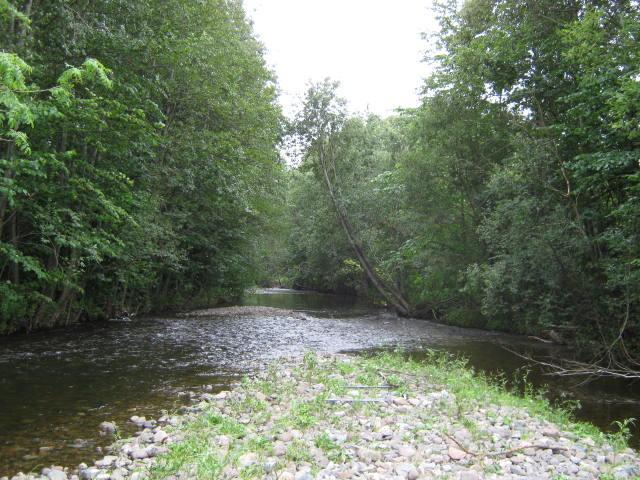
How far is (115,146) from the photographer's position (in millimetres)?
14016

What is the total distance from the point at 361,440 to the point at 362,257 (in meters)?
26.3

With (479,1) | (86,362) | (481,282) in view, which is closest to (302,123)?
(479,1)

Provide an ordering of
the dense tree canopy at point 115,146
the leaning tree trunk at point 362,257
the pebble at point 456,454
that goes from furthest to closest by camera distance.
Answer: the leaning tree trunk at point 362,257 < the dense tree canopy at point 115,146 < the pebble at point 456,454

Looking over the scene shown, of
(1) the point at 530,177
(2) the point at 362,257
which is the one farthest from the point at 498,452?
(2) the point at 362,257

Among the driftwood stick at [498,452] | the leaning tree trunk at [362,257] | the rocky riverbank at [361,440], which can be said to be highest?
the leaning tree trunk at [362,257]

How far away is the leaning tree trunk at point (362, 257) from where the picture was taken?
98.4ft

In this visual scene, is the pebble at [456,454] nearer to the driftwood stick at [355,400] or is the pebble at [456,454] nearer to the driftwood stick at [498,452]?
the driftwood stick at [498,452]

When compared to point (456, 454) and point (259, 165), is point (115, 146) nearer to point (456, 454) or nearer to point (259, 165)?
point (259, 165)

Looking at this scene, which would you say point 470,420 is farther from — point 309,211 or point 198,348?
point 309,211

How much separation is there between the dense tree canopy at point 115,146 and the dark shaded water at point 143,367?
7.55 ft

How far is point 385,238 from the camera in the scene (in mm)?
33344

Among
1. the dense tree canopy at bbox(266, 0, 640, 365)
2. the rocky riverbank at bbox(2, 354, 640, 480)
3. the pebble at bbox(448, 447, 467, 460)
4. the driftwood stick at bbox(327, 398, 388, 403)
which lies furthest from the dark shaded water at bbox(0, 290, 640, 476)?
the pebble at bbox(448, 447, 467, 460)

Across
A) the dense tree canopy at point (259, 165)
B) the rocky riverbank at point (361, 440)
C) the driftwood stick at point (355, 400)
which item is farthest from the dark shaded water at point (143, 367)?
the driftwood stick at point (355, 400)

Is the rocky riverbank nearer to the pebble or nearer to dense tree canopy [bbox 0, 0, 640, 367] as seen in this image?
the pebble
